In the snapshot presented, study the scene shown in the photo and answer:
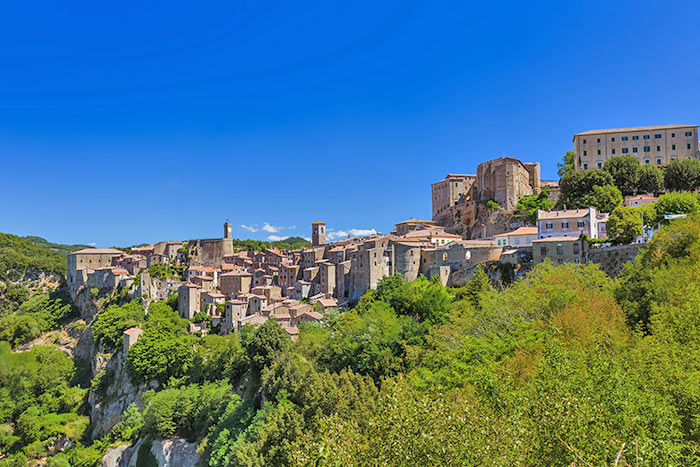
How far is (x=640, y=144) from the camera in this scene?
177ft

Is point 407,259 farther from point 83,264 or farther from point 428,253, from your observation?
→ point 83,264

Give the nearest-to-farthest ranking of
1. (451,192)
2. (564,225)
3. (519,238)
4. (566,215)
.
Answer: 1. (564,225)
2. (566,215)
3. (519,238)
4. (451,192)

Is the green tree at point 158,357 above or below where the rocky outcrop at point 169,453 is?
above

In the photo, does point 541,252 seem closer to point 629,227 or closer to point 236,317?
point 629,227

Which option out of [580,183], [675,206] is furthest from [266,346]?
[580,183]

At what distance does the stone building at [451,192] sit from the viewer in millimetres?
62719

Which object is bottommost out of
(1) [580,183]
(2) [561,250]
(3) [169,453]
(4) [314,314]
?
(3) [169,453]

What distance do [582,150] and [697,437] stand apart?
53.4m

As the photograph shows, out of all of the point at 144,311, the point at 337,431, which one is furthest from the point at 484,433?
the point at 144,311

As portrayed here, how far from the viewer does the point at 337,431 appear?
9773 millimetres

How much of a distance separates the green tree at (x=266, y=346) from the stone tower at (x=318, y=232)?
3709 cm

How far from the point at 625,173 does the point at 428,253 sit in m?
24.0

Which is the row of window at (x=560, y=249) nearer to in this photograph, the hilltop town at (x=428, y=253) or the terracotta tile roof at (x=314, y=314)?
the hilltop town at (x=428, y=253)

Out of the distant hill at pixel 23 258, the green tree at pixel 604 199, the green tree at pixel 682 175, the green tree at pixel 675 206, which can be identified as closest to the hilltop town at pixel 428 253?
the green tree at pixel 604 199
